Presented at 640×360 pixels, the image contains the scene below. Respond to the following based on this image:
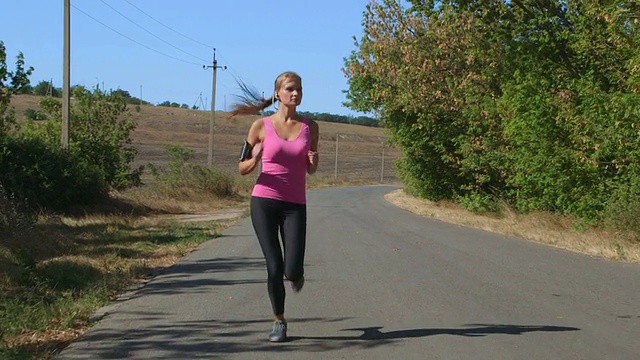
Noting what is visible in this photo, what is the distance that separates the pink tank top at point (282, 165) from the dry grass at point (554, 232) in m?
7.66

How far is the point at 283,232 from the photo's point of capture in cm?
573

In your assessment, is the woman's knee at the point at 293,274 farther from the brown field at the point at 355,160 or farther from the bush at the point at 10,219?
the bush at the point at 10,219

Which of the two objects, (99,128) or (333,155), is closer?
(99,128)

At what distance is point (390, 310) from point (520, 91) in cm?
1106

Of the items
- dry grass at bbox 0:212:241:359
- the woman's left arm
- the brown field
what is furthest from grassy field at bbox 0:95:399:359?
the brown field

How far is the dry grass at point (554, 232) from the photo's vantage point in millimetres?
12320

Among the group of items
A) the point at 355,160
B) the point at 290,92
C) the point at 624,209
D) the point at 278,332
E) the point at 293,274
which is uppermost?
the point at 290,92

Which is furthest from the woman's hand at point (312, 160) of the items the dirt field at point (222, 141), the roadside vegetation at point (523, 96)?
the dirt field at point (222, 141)

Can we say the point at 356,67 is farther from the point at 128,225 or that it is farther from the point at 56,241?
the point at 56,241

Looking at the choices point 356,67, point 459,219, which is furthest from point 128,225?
point 356,67

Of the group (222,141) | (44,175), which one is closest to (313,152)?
(44,175)

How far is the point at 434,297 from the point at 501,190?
16510mm

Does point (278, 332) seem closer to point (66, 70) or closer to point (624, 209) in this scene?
point (624, 209)

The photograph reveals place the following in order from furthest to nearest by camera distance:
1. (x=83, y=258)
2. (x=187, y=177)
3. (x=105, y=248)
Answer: (x=187, y=177) < (x=105, y=248) < (x=83, y=258)
